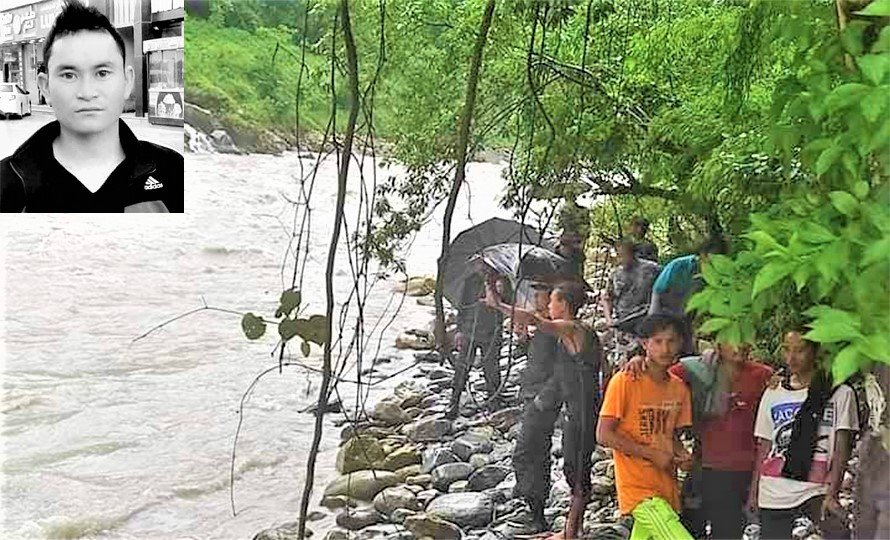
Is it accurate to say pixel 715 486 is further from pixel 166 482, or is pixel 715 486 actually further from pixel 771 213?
pixel 166 482

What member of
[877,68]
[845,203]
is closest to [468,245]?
[845,203]

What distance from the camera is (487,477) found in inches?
86.3

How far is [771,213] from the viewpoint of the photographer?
6.77ft

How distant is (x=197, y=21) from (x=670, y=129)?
1.00 m

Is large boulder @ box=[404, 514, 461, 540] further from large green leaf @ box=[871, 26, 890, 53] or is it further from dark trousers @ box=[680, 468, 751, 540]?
large green leaf @ box=[871, 26, 890, 53]

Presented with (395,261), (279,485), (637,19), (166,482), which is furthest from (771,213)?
(166,482)

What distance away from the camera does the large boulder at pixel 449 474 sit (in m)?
2.18

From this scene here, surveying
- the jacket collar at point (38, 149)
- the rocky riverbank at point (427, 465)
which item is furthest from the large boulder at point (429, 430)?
the jacket collar at point (38, 149)

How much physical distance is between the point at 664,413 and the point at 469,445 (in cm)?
43

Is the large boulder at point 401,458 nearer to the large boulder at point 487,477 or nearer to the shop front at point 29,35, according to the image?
the large boulder at point 487,477

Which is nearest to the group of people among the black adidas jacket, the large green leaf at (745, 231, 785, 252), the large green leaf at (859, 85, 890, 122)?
the large green leaf at (745, 231, 785, 252)

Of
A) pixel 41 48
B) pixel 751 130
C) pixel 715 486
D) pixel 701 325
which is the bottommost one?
pixel 715 486

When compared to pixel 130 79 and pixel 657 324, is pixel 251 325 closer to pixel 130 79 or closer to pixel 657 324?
pixel 130 79

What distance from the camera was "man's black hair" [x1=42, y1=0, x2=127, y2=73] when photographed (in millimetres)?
2033
